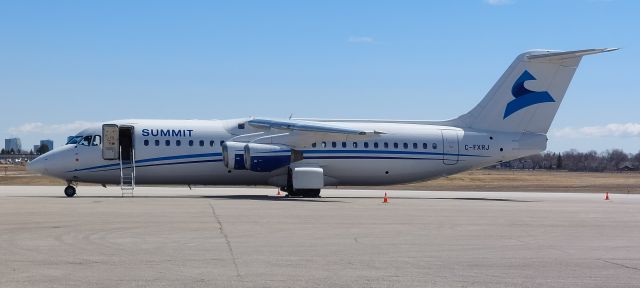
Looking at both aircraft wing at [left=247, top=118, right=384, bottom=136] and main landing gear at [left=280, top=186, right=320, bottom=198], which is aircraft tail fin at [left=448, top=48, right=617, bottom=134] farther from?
main landing gear at [left=280, top=186, right=320, bottom=198]

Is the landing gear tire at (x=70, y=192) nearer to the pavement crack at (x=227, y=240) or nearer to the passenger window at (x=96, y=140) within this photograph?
the passenger window at (x=96, y=140)

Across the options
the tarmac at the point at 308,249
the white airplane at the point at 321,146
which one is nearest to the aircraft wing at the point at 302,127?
the white airplane at the point at 321,146

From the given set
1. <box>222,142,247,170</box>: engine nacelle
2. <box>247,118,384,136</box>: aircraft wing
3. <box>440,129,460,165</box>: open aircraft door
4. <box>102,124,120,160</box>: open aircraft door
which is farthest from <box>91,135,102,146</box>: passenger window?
<box>440,129,460,165</box>: open aircraft door

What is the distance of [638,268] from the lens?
1247 cm

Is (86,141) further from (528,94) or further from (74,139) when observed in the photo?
(528,94)

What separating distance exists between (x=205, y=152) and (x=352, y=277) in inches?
980

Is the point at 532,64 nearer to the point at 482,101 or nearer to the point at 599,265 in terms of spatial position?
the point at 482,101

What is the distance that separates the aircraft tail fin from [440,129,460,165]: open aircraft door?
58.8 inches

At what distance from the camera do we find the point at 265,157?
34.6 meters

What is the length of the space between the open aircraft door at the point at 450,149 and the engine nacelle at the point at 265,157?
7.31 meters

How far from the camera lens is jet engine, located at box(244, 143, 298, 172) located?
34.4 m

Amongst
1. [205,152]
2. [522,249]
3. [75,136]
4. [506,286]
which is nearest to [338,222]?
[522,249]

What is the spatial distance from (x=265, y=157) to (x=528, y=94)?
12453mm

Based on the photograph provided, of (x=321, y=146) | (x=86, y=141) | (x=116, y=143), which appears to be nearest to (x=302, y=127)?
(x=321, y=146)
